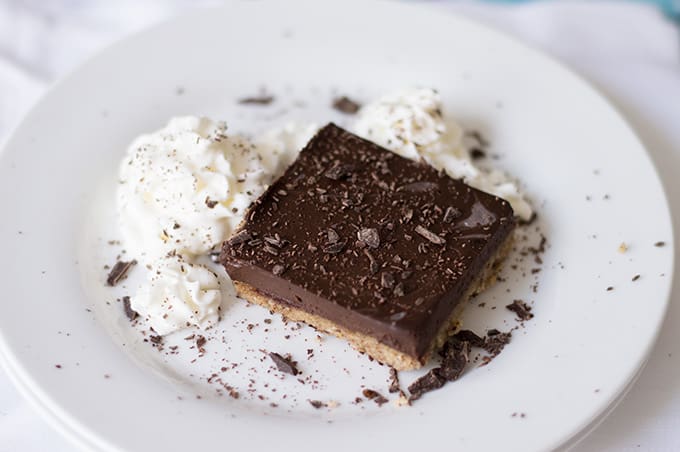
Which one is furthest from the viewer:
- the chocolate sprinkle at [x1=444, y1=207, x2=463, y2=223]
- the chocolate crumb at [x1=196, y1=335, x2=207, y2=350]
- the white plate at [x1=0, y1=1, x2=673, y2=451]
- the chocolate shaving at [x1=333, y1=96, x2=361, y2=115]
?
the chocolate shaving at [x1=333, y1=96, x2=361, y2=115]

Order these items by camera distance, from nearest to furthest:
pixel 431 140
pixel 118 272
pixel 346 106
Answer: pixel 118 272
pixel 431 140
pixel 346 106

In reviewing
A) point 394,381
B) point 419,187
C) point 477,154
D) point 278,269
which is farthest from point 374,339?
point 477,154

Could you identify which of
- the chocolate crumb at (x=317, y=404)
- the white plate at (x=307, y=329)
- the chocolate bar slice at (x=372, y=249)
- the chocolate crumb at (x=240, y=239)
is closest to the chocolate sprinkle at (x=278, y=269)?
the chocolate bar slice at (x=372, y=249)

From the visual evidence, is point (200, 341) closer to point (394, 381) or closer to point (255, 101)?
point (394, 381)

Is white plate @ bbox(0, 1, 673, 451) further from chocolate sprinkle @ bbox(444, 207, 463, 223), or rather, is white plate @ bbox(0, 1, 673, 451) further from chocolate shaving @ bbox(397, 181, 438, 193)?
chocolate shaving @ bbox(397, 181, 438, 193)

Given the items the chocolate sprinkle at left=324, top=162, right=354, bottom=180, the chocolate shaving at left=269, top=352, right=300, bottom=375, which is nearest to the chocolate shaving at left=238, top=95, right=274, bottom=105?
the chocolate sprinkle at left=324, top=162, right=354, bottom=180

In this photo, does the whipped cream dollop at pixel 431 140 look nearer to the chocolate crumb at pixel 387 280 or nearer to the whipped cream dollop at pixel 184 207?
the whipped cream dollop at pixel 184 207
